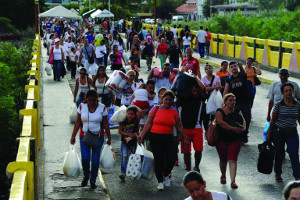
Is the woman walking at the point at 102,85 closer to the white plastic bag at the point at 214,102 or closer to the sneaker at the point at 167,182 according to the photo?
the white plastic bag at the point at 214,102

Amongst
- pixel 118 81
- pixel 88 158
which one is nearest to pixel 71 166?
pixel 88 158

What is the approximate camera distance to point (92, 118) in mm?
9578

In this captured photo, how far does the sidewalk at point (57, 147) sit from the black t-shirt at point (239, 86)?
2.94 metres

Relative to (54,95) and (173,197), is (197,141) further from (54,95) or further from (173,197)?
(54,95)

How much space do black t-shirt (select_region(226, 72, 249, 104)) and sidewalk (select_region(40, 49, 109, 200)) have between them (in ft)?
9.64

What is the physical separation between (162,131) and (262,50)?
18738 millimetres

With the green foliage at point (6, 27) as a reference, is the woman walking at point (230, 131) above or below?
above

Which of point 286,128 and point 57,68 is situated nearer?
point 286,128

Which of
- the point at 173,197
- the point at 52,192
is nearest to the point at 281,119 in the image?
the point at 173,197

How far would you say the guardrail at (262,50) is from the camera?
79.3 feet

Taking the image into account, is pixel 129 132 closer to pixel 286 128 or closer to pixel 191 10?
pixel 286 128

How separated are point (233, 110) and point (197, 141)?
31.5 inches

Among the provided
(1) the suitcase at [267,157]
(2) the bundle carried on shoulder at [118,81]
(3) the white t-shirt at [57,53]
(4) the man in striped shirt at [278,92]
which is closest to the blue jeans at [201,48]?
(3) the white t-shirt at [57,53]

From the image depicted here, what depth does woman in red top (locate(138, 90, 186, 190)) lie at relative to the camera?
9438 millimetres
